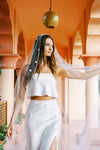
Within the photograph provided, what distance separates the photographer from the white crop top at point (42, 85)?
222 centimetres

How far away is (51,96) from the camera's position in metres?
2.24

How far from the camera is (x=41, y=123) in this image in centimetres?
214

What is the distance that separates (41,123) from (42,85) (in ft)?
1.23

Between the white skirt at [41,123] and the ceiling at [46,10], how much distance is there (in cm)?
453

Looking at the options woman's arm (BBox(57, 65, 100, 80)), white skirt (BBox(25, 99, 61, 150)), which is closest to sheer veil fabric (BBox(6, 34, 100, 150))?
woman's arm (BBox(57, 65, 100, 80))

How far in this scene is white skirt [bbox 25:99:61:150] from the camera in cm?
209

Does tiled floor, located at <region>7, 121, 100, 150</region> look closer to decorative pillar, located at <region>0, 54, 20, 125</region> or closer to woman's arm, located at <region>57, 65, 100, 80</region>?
woman's arm, located at <region>57, 65, 100, 80</region>

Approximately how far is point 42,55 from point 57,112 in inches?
23.8

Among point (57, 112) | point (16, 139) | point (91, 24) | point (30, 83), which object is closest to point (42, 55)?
point (30, 83)

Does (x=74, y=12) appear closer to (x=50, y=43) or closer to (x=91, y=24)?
(x=91, y=24)

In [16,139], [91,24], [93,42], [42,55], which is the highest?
[91,24]

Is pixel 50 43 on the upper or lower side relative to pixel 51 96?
upper

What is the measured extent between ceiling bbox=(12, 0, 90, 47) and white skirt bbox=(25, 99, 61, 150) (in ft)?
14.9

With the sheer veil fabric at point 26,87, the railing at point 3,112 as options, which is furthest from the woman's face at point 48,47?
the railing at point 3,112
